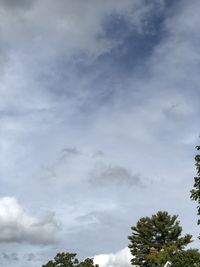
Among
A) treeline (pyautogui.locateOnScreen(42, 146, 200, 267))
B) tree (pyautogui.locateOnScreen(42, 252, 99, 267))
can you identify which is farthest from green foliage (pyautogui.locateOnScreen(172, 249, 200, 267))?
tree (pyautogui.locateOnScreen(42, 252, 99, 267))

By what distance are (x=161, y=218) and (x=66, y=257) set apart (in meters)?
46.6

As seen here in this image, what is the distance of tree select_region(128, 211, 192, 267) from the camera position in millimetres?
82188

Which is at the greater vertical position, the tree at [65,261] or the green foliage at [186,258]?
the tree at [65,261]

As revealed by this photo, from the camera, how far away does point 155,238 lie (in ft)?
277

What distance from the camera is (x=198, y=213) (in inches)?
1602

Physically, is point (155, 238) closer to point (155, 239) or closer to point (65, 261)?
point (155, 239)

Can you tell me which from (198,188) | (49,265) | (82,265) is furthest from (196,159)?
(49,265)

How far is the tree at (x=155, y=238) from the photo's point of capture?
8219cm

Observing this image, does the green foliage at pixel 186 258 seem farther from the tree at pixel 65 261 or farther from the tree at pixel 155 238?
the tree at pixel 65 261

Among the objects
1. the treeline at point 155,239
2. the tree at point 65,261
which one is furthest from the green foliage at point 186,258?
the tree at point 65,261

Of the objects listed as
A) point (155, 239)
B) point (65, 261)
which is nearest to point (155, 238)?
point (155, 239)

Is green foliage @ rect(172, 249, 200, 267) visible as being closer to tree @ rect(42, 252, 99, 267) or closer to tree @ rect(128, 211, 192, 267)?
tree @ rect(128, 211, 192, 267)

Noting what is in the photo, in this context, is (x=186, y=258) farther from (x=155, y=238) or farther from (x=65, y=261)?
(x=65, y=261)

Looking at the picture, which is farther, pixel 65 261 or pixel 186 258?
pixel 65 261
